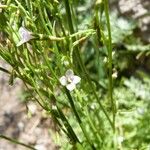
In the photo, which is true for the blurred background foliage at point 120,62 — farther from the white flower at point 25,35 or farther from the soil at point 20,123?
the soil at point 20,123

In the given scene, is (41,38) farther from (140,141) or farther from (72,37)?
(140,141)

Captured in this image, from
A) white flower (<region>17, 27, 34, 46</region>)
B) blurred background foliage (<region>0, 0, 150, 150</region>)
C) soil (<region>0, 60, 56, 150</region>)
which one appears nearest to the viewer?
white flower (<region>17, 27, 34, 46</region>)

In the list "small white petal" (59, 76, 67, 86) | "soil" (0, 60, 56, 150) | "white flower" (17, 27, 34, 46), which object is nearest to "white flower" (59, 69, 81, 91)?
"small white petal" (59, 76, 67, 86)

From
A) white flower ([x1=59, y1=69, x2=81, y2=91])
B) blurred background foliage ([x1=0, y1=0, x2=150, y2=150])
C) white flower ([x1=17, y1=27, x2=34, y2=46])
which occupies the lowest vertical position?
white flower ([x1=59, y1=69, x2=81, y2=91])

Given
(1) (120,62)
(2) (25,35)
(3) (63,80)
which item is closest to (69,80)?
(3) (63,80)

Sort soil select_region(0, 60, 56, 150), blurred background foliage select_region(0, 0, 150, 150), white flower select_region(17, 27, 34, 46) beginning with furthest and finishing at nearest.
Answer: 1. soil select_region(0, 60, 56, 150)
2. blurred background foliage select_region(0, 0, 150, 150)
3. white flower select_region(17, 27, 34, 46)

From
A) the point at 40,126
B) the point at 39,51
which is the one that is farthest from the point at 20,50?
the point at 40,126

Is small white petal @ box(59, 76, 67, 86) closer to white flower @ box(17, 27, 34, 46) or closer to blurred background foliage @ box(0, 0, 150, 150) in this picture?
blurred background foliage @ box(0, 0, 150, 150)

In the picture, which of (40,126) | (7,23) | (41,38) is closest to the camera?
(41,38)
